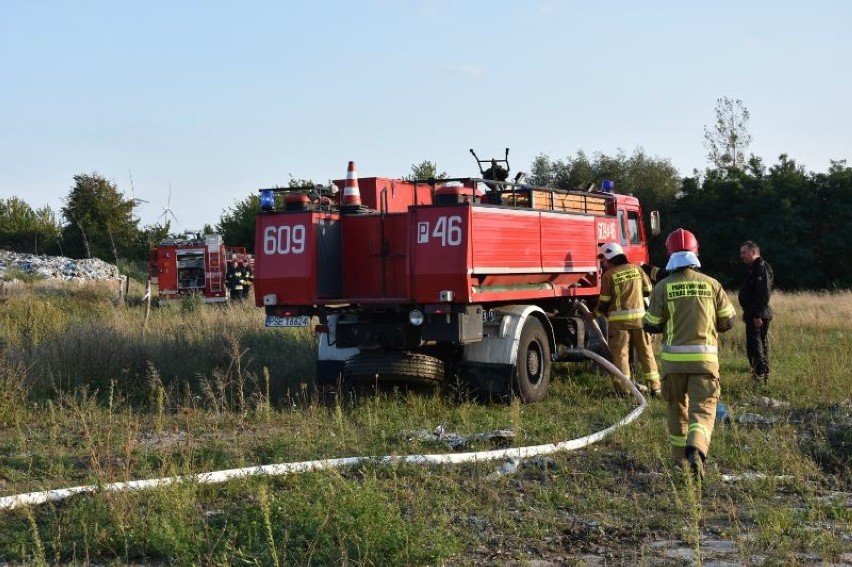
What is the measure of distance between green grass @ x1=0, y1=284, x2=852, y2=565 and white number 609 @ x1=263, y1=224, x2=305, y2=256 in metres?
1.61

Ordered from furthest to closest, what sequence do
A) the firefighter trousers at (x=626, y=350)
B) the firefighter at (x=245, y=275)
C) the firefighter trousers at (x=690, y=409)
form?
the firefighter at (x=245, y=275) → the firefighter trousers at (x=626, y=350) → the firefighter trousers at (x=690, y=409)

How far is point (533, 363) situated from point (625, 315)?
1232 millimetres

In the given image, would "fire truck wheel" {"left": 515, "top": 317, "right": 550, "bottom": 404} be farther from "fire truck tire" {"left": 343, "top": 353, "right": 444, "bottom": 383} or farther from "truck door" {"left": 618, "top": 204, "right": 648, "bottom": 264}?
"truck door" {"left": 618, "top": 204, "right": 648, "bottom": 264}

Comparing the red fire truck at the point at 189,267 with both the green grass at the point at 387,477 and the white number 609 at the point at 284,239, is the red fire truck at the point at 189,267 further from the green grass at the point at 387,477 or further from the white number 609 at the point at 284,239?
the white number 609 at the point at 284,239

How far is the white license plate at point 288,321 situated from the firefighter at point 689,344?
3.87 meters

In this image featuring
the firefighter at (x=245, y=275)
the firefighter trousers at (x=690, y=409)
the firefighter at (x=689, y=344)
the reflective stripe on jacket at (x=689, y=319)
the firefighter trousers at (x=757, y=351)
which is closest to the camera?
the firefighter trousers at (x=690, y=409)

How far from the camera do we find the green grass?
4934 mm

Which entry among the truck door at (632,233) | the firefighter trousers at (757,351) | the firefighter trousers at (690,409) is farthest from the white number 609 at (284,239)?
the firefighter trousers at (757,351)

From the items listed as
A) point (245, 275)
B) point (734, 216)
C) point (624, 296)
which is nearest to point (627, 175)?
point (734, 216)

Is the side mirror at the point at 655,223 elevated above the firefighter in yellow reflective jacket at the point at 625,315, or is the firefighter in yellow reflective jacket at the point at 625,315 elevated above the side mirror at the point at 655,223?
the side mirror at the point at 655,223

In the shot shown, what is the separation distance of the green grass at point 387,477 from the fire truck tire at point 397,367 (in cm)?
32

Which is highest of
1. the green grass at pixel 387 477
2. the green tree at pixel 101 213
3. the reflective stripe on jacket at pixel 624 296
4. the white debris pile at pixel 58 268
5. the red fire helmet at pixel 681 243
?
the green tree at pixel 101 213

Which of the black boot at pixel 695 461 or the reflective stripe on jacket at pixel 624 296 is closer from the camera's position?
the black boot at pixel 695 461

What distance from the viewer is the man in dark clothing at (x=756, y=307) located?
11.1 m
